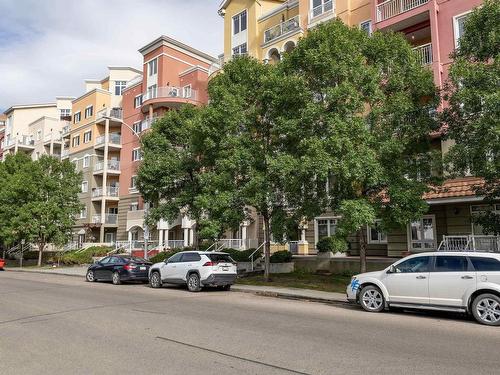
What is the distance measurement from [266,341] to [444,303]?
5.25 meters

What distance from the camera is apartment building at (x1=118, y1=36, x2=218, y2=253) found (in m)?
40.5

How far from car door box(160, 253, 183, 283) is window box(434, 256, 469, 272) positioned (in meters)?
10.6

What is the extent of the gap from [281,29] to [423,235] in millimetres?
17496

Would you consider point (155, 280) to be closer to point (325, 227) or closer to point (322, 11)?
point (325, 227)

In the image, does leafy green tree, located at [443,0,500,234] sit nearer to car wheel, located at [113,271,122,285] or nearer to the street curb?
the street curb

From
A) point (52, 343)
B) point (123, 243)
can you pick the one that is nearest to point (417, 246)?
point (52, 343)

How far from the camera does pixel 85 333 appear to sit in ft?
28.8

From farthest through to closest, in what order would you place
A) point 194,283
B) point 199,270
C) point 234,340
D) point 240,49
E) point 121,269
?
point 240,49, point 121,269, point 194,283, point 199,270, point 234,340

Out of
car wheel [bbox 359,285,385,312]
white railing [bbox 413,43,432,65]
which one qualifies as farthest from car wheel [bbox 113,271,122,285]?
white railing [bbox 413,43,432,65]

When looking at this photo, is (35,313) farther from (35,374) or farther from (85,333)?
(35,374)

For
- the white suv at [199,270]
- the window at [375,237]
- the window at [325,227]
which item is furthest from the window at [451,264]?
the window at [325,227]

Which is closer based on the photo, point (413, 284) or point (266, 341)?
point (266, 341)

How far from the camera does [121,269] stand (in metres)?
21.2

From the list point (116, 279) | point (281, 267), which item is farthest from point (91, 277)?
point (281, 267)
